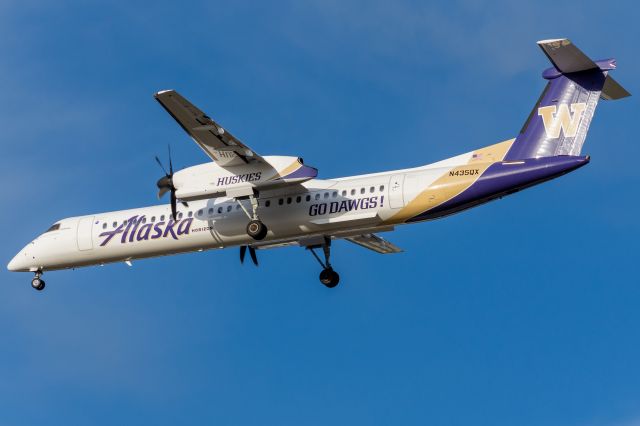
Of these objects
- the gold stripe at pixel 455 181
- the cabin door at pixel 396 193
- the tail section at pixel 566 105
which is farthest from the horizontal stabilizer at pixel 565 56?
the cabin door at pixel 396 193

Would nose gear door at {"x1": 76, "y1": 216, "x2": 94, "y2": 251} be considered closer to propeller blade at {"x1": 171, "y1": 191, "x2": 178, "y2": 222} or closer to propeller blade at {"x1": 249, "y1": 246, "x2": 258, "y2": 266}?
propeller blade at {"x1": 171, "y1": 191, "x2": 178, "y2": 222}

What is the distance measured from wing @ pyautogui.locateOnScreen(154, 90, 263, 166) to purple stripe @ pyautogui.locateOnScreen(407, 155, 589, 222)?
5.72m

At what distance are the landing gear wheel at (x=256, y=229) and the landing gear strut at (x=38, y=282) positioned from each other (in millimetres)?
7786

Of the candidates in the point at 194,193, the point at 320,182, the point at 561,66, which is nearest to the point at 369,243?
the point at 320,182

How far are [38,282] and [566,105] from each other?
17.0 metres

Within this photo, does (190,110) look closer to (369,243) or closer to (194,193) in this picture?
(194,193)

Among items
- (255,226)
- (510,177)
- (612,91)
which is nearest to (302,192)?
(255,226)

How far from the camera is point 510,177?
2912 cm

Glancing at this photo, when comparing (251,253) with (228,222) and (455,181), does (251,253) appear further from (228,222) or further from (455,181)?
(455,181)

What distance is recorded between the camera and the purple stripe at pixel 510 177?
2873cm

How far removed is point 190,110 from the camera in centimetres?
2978

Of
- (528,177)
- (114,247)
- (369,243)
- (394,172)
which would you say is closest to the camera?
(528,177)

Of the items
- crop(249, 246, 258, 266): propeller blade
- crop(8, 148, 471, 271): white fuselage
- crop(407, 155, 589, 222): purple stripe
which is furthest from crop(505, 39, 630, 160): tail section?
crop(249, 246, 258, 266): propeller blade

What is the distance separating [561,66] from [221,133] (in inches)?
367
